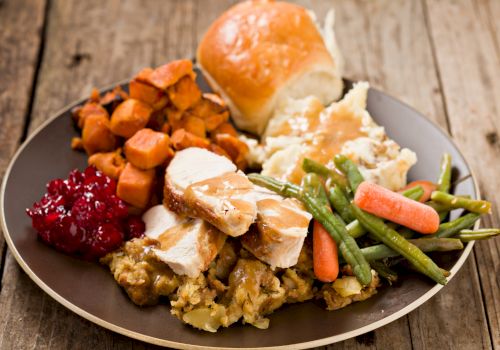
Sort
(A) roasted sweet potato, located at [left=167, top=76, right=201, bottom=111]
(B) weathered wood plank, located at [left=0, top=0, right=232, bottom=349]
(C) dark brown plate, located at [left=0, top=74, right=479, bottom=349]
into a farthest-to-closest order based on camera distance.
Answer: (B) weathered wood plank, located at [left=0, top=0, right=232, bottom=349], (A) roasted sweet potato, located at [left=167, top=76, right=201, bottom=111], (C) dark brown plate, located at [left=0, top=74, right=479, bottom=349]

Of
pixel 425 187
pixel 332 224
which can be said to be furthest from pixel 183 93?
pixel 425 187

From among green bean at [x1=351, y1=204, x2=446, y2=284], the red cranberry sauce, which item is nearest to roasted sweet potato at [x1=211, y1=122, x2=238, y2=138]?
the red cranberry sauce

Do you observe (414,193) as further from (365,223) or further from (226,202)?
(226,202)

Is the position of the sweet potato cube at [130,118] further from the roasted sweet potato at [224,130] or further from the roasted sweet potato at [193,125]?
the roasted sweet potato at [224,130]

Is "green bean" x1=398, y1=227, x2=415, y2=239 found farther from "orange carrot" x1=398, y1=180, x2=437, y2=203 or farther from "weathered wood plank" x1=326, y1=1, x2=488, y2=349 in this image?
"weathered wood plank" x1=326, y1=1, x2=488, y2=349

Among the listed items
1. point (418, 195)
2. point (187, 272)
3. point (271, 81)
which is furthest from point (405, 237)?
point (271, 81)

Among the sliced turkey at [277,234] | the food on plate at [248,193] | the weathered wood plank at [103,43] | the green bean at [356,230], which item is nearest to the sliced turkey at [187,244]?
the food on plate at [248,193]
